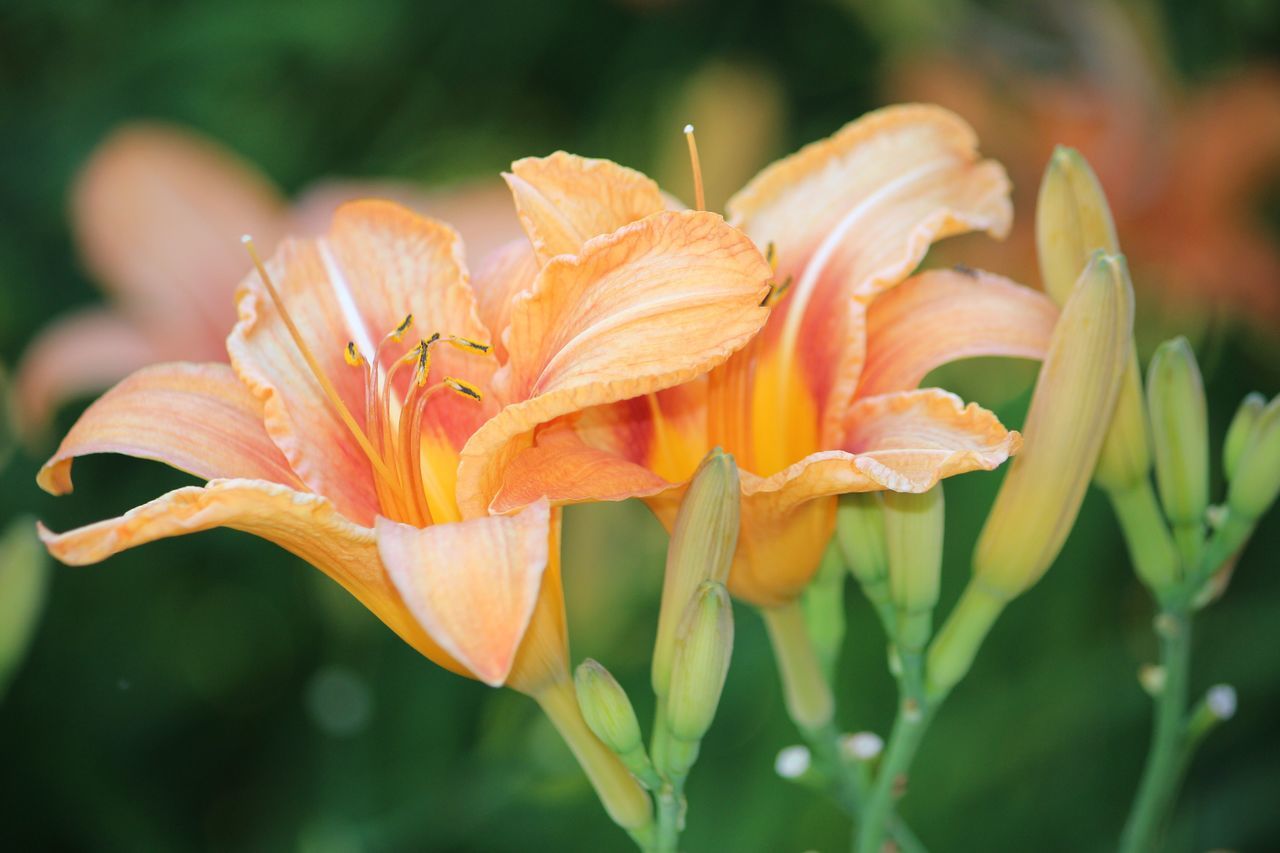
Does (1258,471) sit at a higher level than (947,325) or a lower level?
lower

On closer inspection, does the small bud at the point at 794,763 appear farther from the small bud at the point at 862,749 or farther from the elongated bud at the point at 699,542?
the elongated bud at the point at 699,542

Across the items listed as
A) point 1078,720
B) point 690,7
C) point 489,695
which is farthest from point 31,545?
point 690,7

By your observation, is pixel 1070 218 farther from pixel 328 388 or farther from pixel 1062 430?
pixel 328 388

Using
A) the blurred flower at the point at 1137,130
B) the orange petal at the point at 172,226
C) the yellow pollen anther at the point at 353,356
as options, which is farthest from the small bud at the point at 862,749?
the blurred flower at the point at 1137,130

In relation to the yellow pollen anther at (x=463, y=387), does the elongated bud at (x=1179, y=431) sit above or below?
below

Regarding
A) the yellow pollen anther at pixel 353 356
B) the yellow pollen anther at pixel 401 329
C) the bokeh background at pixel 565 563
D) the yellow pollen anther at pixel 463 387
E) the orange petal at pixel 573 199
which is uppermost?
the orange petal at pixel 573 199

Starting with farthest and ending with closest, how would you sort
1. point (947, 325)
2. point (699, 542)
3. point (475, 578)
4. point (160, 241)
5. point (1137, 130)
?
point (1137, 130)
point (160, 241)
point (947, 325)
point (699, 542)
point (475, 578)

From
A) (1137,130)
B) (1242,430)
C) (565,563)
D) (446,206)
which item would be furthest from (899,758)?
(1137,130)
